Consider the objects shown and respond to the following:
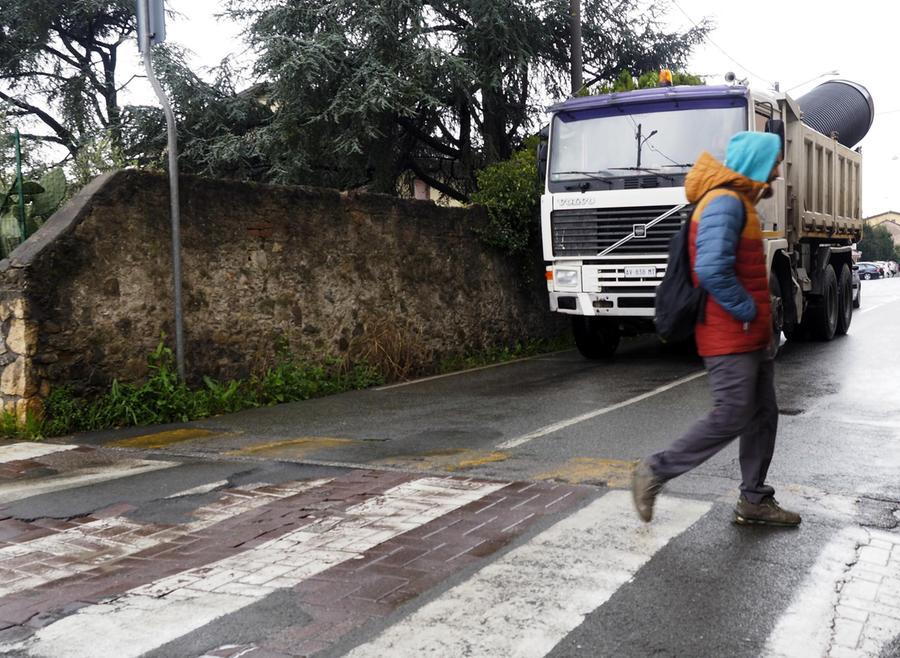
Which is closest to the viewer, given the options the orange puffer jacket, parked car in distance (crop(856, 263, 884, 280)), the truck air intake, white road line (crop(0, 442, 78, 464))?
the orange puffer jacket

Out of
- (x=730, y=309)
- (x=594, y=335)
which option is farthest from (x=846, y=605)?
(x=594, y=335)

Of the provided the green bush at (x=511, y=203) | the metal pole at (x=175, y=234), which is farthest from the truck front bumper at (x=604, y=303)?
the metal pole at (x=175, y=234)

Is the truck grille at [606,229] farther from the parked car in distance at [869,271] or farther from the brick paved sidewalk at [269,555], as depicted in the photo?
the parked car in distance at [869,271]

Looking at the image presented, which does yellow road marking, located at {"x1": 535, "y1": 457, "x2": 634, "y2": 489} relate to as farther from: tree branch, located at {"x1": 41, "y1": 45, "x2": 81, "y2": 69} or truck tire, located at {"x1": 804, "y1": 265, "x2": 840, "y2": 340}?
tree branch, located at {"x1": 41, "y1": 45, "x2": 81, "y2": 69}

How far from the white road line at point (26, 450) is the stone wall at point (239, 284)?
543 millimetres

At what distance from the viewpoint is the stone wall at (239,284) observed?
8.27 m

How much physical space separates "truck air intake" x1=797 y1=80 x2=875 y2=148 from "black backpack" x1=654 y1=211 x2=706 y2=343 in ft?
40.1

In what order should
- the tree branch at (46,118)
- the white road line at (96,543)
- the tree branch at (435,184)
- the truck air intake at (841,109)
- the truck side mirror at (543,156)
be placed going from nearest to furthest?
the white road line at (96,543)
the truck side mirror at (543,156)
the truck air intake at (841,109)
the tree branch at (435,184)
the tree branch at (46,118)

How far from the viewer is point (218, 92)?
843 inches

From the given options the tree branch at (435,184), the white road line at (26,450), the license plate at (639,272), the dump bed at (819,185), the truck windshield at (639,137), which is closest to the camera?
the white road line at (26,450)

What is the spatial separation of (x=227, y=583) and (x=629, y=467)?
9.54ft

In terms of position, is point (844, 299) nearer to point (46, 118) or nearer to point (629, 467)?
point (629, 467)

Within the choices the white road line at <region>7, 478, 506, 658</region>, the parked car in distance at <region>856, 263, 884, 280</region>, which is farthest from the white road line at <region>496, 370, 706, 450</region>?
the parked car in distance at <region>856, 263, 884, 280</region>

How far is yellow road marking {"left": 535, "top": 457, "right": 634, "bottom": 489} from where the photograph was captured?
566cm
